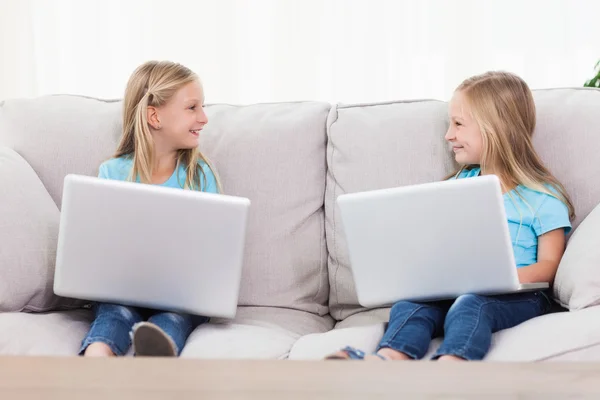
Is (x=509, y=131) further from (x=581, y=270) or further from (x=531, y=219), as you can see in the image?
(x=581, y=270)

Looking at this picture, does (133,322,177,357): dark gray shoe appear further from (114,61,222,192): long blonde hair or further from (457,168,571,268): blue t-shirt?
(457,168,571,268): blue t-shirt

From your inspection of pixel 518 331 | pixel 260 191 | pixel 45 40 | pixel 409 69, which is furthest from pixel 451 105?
pixel 45 40

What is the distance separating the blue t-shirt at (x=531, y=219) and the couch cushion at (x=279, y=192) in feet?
1.55

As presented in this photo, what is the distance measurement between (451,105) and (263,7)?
5.33 feet

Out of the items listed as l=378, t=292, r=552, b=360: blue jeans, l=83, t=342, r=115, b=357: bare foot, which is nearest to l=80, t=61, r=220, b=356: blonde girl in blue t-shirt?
l=83, t=342, r=115, b=357: bare foot

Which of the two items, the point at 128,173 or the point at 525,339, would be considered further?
the point at 128,173

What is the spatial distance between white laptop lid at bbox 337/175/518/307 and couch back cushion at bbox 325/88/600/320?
14.1 inches

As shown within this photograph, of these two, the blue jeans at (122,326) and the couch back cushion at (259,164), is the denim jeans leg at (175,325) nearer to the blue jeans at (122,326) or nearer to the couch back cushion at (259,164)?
the blue jeans at (122,326)

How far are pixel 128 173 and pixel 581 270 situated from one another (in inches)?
42.6

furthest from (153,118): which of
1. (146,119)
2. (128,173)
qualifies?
(128,173)

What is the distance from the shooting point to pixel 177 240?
58.2 inches

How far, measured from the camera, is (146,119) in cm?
196

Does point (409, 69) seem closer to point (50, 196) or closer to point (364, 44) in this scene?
point (364, 44)

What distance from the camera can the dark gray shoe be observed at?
1.19m
